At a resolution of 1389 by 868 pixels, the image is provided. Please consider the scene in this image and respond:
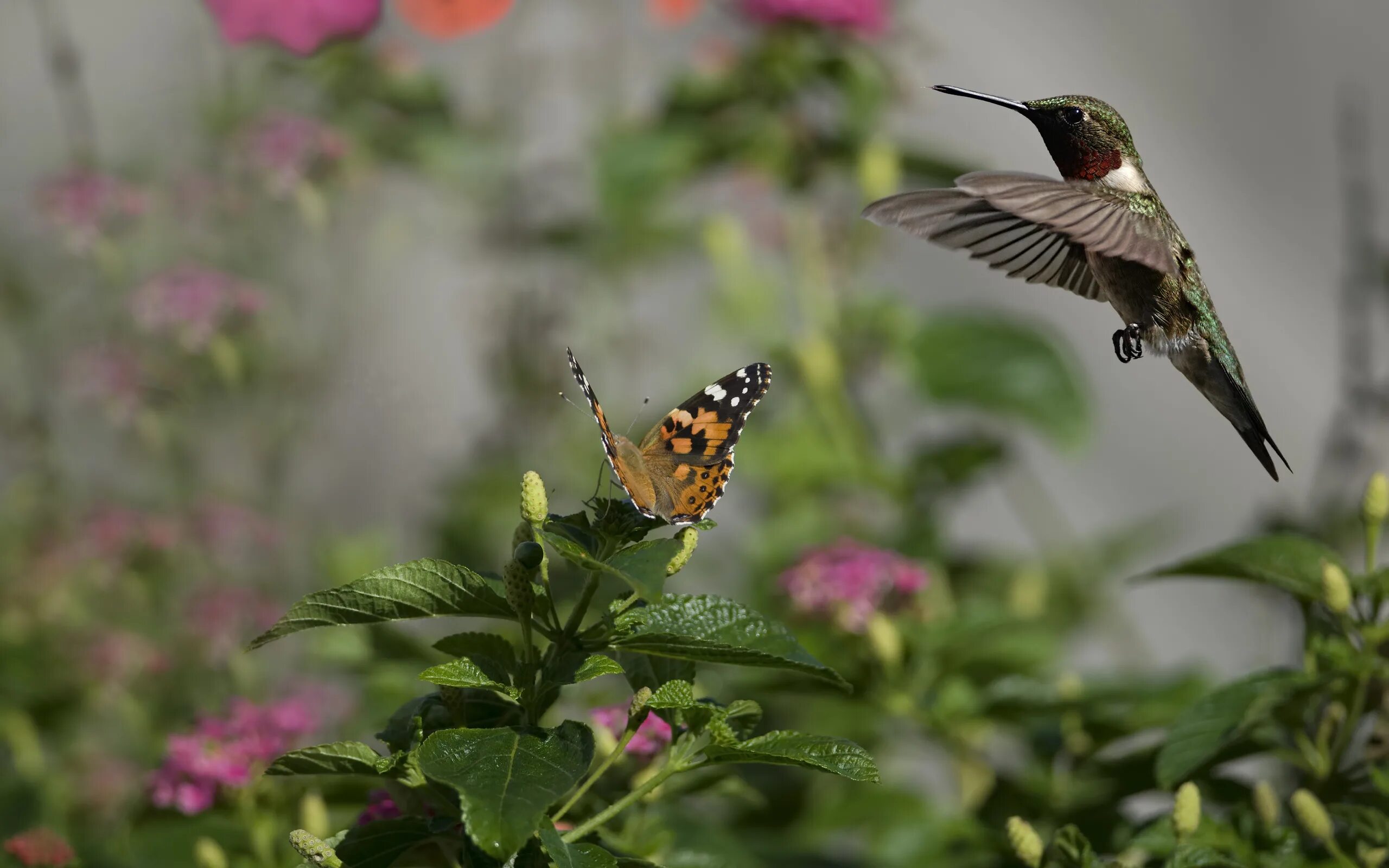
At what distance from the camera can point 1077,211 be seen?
60 cm

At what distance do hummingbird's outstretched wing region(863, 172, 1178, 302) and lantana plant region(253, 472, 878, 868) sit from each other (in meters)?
0.20

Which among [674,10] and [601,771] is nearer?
[601,771]

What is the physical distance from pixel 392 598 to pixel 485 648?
0.27 ft

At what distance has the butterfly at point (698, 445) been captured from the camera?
630 millimetres

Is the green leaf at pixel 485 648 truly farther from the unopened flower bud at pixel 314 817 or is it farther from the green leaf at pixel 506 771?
the unopened flower bud at pixel 314 817

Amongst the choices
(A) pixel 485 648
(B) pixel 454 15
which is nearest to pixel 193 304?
(B) pixel 454 15

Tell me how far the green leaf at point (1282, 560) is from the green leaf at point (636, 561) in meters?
0.35

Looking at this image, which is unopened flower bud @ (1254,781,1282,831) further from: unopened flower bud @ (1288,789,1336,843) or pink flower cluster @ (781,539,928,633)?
pink flower cluster @ (781,539,928,633)

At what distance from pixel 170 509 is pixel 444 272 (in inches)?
37.8

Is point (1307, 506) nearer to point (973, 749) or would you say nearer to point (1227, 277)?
point (1227, 277)

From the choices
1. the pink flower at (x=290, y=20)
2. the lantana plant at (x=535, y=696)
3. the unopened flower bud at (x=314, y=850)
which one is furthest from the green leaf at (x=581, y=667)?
the pink flower at (x=290, y=20)

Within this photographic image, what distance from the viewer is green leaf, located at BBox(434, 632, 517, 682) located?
569mm

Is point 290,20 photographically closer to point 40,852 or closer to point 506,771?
point 40,852

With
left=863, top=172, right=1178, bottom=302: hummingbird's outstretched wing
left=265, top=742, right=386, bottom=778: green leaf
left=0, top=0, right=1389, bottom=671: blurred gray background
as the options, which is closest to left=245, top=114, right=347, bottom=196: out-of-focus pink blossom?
left=0, top=0, right=1389, bottom=671: blurred gray background
